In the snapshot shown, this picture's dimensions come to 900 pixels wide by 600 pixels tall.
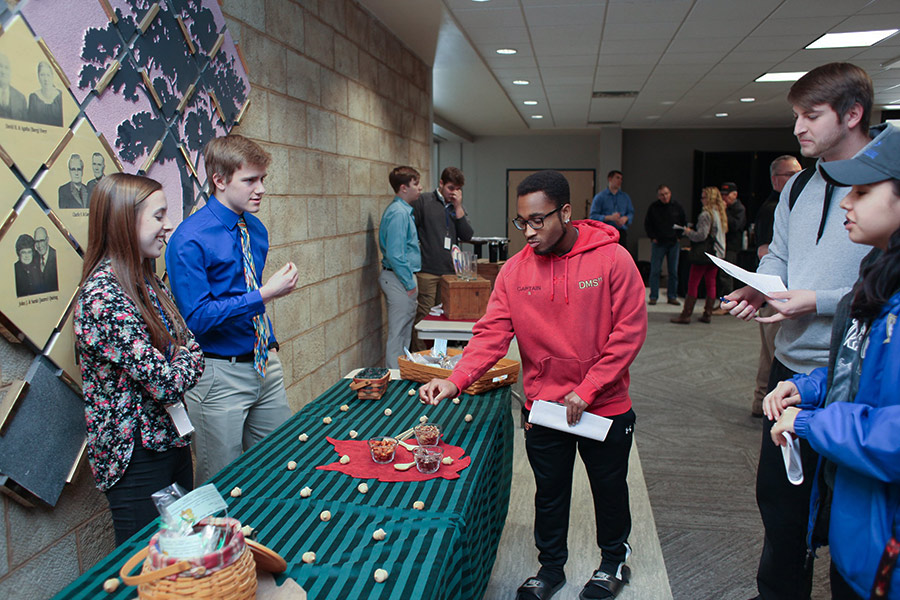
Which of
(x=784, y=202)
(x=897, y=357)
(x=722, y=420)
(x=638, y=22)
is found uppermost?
(x=638, y=22)

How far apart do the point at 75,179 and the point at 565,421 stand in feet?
5.28

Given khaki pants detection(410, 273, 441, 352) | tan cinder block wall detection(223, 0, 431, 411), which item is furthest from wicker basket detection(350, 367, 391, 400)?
khaki pants detection(410, 273, 441, 352)

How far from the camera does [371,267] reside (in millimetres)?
4992

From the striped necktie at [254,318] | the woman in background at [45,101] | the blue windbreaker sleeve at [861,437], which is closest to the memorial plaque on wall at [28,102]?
the woman in background at [45,101]

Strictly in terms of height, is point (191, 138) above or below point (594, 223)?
above

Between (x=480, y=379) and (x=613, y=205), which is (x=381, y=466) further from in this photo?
(x=613, y=205)

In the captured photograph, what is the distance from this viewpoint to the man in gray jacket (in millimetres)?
1685

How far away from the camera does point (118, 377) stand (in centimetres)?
164

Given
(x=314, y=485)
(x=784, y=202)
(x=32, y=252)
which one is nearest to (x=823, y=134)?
(x=784, y=202)

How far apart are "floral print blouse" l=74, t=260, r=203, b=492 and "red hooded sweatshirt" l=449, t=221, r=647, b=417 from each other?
84cm

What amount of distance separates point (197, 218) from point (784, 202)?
1874 millimetres

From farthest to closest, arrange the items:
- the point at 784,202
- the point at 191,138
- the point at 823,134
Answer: the point at 191,138 < the point at 784,202 < the point at 823,134

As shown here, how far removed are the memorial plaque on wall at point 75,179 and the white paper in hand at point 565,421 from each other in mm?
1451

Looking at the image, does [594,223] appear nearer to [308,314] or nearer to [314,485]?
[314,485]
